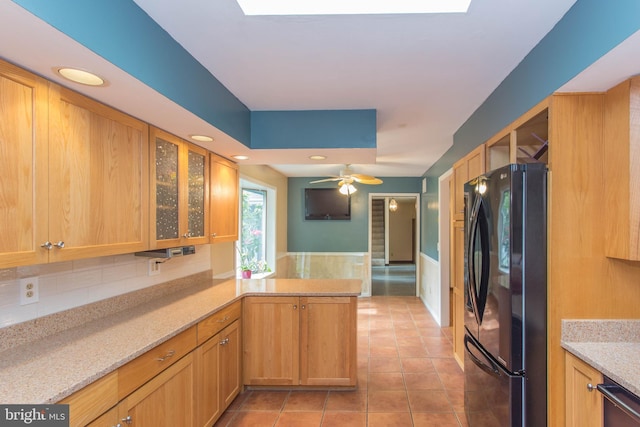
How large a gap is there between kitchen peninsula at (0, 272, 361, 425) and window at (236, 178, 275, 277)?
163cm

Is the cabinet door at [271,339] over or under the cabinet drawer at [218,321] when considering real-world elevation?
under

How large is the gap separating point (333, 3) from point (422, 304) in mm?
5346

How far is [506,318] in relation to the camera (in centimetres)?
175

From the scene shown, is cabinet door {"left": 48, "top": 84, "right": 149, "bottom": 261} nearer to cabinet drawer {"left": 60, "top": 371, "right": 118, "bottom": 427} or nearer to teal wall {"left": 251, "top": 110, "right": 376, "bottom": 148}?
cabinet drawer {"left": 60, "top": 371, "right": 118, "bottom": 427}

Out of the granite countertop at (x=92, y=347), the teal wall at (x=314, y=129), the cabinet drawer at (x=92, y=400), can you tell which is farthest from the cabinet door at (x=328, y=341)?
the cabinet drawer at (x=92, y=400)

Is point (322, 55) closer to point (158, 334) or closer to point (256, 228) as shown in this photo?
point (158, 334)

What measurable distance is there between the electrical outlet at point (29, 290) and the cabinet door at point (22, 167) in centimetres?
33

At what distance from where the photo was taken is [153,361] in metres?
1.65

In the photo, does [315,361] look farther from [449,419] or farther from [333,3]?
[333,3]

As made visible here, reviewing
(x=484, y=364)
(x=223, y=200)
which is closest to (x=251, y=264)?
(x=223, y=200)

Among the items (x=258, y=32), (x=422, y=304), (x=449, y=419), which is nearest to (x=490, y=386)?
(x=449, y=419)

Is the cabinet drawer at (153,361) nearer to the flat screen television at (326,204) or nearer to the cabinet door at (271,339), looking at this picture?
the cabinet door at (271,339)

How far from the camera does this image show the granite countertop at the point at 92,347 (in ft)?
3.90

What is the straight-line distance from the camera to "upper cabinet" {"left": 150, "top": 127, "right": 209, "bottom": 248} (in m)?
2.16
